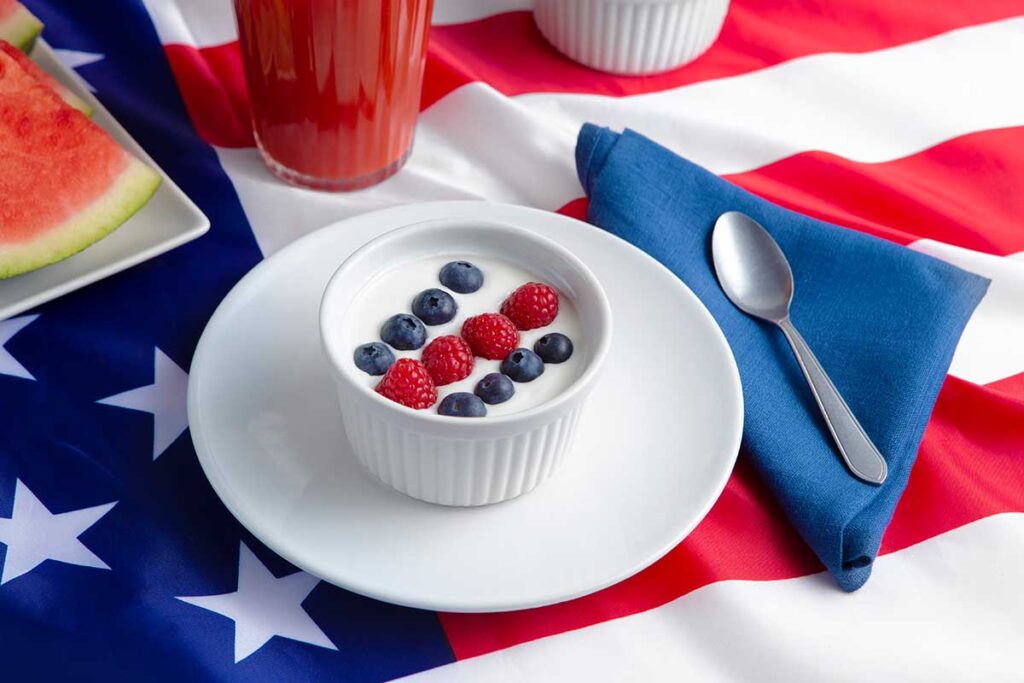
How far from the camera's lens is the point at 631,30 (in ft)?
5.91

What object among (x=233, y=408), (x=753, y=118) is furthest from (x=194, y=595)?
(x=753, y=118)

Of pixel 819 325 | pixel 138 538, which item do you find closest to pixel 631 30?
pixel 819 325

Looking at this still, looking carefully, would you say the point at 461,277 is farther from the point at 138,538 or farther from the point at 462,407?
the point at 138,538

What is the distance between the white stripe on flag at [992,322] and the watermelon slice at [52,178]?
110 centimetres

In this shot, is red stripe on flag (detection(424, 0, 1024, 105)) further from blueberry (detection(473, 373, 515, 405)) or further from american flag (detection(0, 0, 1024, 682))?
blueberry (detection(473, 373, 515, 405))

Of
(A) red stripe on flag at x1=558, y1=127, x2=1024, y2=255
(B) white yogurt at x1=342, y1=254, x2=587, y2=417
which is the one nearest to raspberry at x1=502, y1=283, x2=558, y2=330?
(B) white yogurt at x1=342, y1=254, x2=587, y2=417

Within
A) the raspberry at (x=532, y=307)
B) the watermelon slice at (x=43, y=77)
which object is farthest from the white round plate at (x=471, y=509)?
the watermelon slice at (x=43, y=77)

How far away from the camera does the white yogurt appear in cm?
112

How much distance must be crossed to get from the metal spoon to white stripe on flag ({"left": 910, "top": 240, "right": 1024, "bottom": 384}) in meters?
0.22

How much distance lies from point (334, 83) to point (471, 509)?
2.15 feet

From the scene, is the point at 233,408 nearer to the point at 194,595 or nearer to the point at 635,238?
the point at 194,595

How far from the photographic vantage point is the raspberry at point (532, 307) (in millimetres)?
1173

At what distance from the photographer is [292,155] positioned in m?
1.60

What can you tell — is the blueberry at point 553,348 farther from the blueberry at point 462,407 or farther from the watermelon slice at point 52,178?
the watermelon slice at point 52,178
